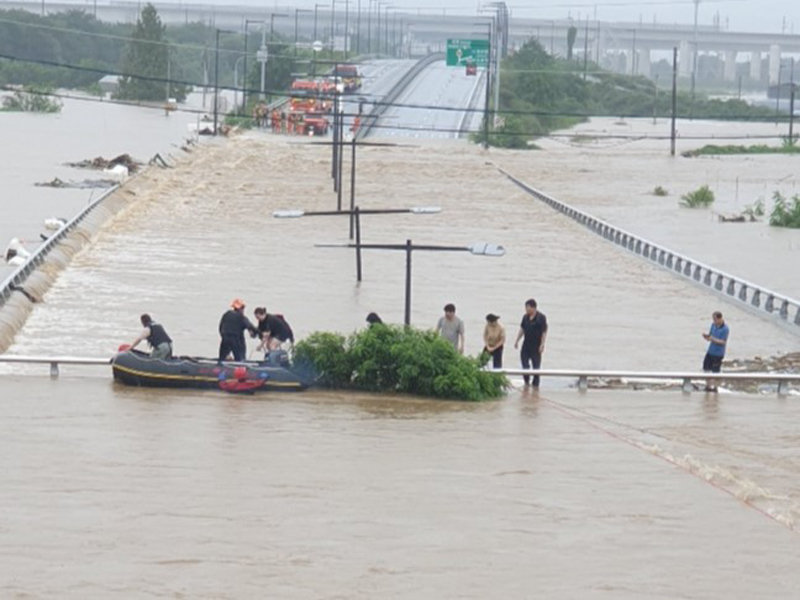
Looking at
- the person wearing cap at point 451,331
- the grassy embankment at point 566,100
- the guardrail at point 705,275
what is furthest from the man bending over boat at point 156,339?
the grassy embankment at point 566,100

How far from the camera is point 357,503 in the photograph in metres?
19.4

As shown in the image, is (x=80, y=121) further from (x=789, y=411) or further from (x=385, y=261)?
(x=789, y=411)

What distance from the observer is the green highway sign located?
10850cm

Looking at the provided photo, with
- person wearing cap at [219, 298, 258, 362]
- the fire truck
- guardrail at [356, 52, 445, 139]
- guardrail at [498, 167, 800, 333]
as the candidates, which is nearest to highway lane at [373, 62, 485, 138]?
guardrail at [356, 52, 445, 139]

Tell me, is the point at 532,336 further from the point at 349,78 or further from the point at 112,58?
the point at 112,58

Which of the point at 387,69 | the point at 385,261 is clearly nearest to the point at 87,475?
the point at 385,261

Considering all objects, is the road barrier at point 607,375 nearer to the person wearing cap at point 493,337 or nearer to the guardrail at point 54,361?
the guardrail at point 54,361

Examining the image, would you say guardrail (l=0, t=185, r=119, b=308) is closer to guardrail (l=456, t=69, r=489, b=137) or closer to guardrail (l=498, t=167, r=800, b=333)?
guardrail (l=498, t=167, r=800, b=333)

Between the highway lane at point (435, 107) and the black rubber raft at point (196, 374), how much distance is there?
75376mm

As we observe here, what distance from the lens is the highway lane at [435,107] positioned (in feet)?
368

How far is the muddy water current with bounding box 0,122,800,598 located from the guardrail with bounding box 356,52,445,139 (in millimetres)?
50617

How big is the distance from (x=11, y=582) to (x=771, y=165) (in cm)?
9172

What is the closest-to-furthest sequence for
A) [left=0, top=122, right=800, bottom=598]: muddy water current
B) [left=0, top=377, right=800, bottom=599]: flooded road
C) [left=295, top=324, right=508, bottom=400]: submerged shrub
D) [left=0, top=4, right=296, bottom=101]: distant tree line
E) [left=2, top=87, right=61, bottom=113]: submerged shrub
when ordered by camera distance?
[left=0, top=377, right=800, bottom=599]: flooded road < [left=0, top=122, right=800, bottom=598]: muddy water current < [left=295, top=324, right=508, bottom=400]: submerged shrub < [left=2, top=87, right=61, bottom=113]: submerged shrub < [left=0, top=4, right=296, bottom=101]: distant tree line

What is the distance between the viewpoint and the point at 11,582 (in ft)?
52.1
